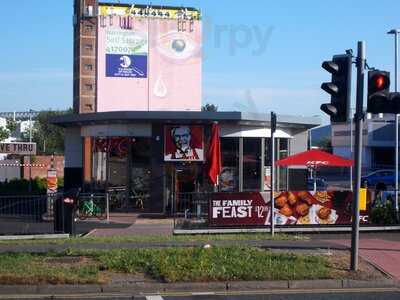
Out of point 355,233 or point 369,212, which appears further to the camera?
point 369,212

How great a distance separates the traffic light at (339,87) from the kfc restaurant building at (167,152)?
13256mm

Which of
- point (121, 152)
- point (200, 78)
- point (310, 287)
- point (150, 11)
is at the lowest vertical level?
point (310, 287)

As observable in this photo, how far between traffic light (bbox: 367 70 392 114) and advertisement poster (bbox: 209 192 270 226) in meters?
8.34

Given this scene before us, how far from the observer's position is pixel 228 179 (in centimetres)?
2725

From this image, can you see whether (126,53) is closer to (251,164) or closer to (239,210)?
(251,164)

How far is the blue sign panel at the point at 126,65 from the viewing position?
255 feet

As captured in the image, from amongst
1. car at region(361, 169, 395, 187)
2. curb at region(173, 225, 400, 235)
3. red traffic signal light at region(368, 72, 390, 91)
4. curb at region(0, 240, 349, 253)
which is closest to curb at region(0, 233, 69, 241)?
curb at region(0, 240, 349, 253)

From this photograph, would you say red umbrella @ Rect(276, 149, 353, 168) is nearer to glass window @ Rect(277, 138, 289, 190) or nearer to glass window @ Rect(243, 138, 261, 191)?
glass window @ Rect(243, 138, 261, 191)

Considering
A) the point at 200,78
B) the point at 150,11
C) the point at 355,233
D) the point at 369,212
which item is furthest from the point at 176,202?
the point at 150,11

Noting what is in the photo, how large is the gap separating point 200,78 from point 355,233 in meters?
67.5

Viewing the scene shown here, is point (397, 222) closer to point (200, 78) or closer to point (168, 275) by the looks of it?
point (168, 275)

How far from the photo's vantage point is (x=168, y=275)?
10852 millimetres

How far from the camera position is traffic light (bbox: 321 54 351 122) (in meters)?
12.0

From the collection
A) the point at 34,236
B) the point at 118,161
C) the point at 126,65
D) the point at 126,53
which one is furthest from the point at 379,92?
the point at 126,53
